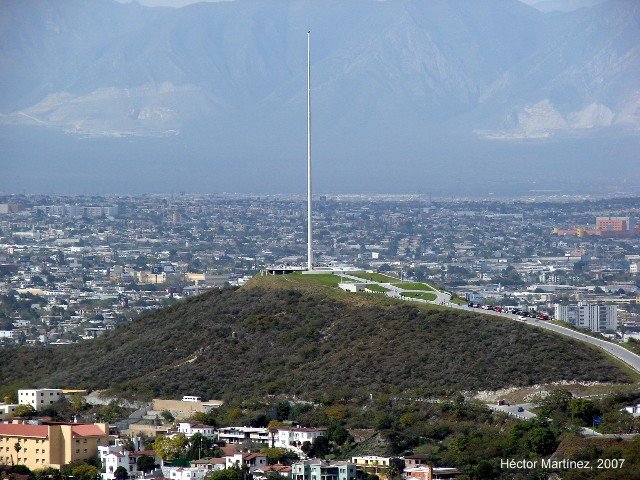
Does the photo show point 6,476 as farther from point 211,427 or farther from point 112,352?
point 112,352

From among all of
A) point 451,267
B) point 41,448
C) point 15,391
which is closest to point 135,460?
point 41,448

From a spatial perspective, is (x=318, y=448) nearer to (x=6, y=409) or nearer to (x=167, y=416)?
(x=167, y=416)

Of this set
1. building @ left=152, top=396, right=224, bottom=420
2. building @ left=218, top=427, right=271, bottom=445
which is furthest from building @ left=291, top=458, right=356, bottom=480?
building @ left=152, top=396, right=224, bottom=420

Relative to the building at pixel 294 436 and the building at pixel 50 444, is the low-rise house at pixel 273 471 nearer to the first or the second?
the building at pixel 294 436

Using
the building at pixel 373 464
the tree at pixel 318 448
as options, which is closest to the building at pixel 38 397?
the tree at pixel 318 448

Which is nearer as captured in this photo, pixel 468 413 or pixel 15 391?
pixel 468 413

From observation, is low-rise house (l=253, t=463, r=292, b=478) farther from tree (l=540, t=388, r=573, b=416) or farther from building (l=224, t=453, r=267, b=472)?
tree (l=540, t=388, r=573, b=416)

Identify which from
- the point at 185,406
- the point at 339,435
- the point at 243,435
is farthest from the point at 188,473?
the point at 185,406

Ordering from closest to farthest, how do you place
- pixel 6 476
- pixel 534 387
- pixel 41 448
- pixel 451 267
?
pixel 6 476 < pixel 41 448 < pixel 534 387 < pixel 451 267
